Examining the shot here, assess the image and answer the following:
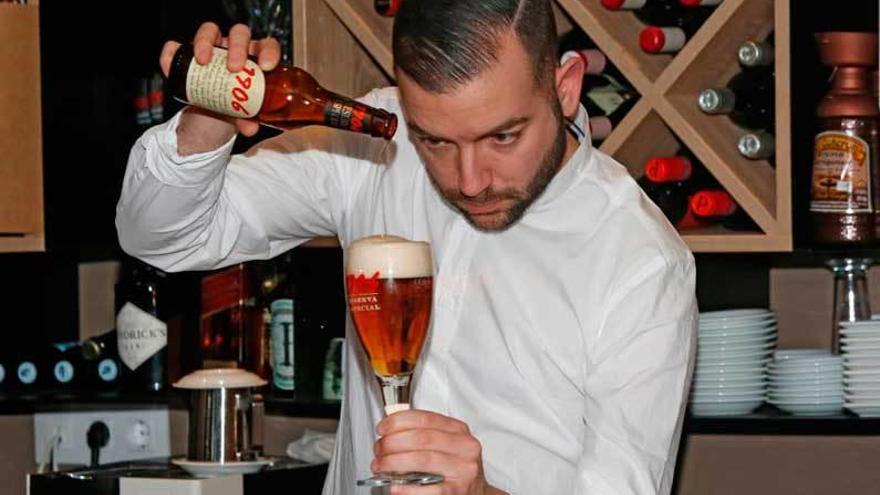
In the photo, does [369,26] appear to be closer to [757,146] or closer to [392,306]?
[757,146]

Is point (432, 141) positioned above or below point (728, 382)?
above

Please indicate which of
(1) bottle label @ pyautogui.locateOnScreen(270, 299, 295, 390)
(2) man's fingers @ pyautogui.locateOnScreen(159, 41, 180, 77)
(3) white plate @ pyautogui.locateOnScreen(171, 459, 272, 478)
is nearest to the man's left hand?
(2) man's fingers @ pyautogui.locateOnScreen(159, 41, 180, 77)

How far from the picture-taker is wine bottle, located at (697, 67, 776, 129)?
7.91 ft

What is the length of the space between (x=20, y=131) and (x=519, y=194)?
1.27m

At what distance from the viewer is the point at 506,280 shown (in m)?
1.92

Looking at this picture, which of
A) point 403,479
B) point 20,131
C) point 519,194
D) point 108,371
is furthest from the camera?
point 108,371

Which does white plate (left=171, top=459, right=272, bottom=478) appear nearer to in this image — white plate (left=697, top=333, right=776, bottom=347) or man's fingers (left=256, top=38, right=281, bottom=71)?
white plate (left=697, top=333, right=776, bottom=347)

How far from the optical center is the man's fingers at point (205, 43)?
5.43ft

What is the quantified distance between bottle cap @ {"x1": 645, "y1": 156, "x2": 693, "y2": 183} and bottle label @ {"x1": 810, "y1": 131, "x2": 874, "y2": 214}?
0.21 meters

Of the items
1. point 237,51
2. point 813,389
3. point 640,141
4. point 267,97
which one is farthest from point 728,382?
point 237,51

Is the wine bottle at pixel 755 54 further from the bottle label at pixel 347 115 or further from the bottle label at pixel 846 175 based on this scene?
the bottle label at pixel 347 115

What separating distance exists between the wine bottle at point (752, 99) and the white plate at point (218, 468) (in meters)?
0.87

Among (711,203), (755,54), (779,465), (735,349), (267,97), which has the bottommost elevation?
(779,465)

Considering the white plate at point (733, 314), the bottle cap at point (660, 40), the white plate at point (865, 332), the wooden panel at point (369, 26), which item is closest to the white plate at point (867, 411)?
the white plate at point (865, 332)
